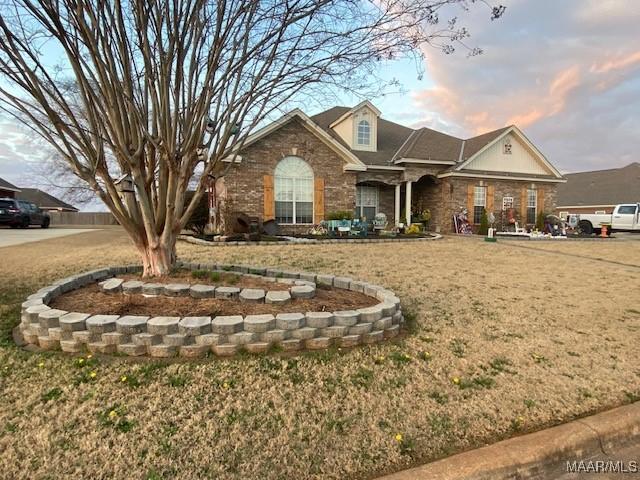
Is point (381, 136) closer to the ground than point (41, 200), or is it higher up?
higher up

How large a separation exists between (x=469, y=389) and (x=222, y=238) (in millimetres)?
9123

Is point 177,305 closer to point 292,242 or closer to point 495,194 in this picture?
point 292,242

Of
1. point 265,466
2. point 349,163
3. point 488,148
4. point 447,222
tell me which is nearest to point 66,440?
point 265,466

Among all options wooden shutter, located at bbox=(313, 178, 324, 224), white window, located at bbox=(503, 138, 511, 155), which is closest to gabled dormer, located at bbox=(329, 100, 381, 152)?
wooden shutter, located at bbox=(313, 178, 324, 224)

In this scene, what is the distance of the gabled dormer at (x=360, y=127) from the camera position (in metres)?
16.4

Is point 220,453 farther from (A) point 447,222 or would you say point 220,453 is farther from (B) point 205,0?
(A) point 447,222

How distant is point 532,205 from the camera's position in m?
18.2

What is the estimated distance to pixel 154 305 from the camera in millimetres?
3268

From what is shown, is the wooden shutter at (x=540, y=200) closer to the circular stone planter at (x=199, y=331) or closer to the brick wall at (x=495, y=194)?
the brick wall at (x=495, y=194)

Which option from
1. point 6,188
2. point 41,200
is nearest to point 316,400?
point 6,188

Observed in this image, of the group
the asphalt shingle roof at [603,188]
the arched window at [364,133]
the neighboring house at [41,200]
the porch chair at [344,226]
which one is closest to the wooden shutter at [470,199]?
the arched window at [364,133]

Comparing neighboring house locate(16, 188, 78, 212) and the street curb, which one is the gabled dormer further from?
neighboring house locate(16, 188, 78, 212)

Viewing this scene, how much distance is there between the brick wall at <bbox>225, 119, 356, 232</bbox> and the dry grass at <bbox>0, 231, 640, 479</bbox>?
9.65 m

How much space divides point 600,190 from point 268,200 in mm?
30905
